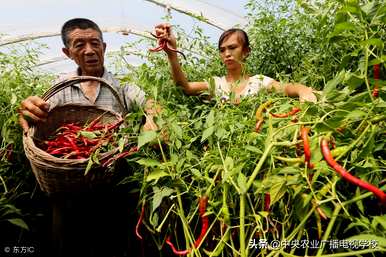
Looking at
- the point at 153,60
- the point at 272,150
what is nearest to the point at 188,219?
the point at 272,150

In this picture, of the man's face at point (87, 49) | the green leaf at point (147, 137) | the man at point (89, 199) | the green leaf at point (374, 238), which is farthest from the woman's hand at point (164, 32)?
the green leaf at point (374, 238)

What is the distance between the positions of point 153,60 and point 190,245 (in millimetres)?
932

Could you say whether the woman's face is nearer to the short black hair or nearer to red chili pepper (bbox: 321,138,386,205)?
the short black hair

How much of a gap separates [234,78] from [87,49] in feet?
1.81

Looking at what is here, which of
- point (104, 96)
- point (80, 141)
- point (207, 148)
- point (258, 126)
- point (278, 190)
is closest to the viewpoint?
point (278, 190)

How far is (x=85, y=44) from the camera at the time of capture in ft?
4.74

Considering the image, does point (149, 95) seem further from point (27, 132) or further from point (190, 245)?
point (190, 245)

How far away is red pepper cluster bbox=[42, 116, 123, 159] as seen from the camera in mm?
998

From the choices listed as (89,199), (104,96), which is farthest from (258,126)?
(104,96)

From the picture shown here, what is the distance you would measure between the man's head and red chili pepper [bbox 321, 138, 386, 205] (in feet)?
3.40

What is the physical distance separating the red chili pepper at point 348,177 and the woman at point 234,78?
2.16ft

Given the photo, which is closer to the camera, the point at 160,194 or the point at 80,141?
the point at 160,194

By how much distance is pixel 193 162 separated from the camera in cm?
87

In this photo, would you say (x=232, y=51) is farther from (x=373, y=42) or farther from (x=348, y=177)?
(x=348, y=177)
